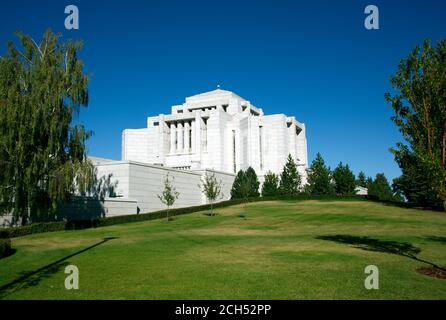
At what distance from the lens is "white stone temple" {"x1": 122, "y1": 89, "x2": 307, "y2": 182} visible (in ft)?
293

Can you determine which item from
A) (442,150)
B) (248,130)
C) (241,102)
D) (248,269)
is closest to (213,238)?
(248,269)

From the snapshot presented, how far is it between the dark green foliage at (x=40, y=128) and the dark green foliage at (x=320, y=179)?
46614 millimetres

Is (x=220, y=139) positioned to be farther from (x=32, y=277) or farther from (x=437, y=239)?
(x=32, y=277)

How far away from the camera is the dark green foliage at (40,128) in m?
27.9

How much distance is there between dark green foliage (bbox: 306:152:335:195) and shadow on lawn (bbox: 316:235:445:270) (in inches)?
1848

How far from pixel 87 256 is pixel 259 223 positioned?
18.7 meters

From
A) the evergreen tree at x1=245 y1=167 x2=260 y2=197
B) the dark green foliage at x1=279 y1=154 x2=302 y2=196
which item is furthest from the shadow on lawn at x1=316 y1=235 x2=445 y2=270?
the evergreen tree at x1=245 y1=167 x2=260 y2=197

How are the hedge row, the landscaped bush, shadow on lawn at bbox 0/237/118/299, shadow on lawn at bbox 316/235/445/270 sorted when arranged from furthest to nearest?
the hedge row < the landscaped bush < shadow on lawn at bbox 316/235/445/270 < shadow on lawn at bbox 0/237/118/299

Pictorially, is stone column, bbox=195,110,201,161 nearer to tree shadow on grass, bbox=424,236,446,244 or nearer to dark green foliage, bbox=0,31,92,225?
dark green foliage, bbox=0,31,92,225

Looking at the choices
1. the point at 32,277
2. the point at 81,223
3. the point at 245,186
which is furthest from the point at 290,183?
the point at 32,277

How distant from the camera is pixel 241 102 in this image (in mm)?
100625

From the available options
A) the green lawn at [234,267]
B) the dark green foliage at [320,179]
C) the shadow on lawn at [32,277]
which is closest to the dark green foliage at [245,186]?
the dark green foliage at [320,179]

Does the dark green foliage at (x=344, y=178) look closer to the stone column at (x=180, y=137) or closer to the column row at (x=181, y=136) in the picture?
the column row at (x=181, y=136)
